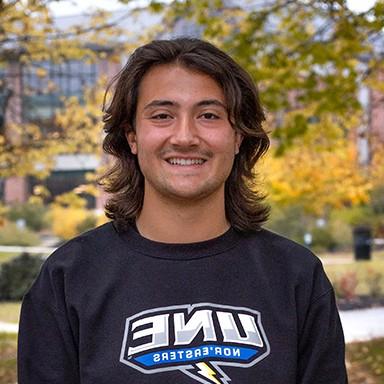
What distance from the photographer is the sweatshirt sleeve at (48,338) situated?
2160mm

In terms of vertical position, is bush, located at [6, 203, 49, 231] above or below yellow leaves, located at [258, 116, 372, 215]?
below

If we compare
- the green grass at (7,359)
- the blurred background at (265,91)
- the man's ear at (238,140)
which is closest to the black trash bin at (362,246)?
the blurred background at (265,91)

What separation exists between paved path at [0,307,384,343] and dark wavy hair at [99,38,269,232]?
26.1 feet

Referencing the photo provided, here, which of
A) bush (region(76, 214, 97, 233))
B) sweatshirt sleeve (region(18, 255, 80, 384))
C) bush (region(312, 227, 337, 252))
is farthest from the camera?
bush (region(76, 214, 97, 233))

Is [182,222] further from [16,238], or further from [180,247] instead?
[16,238]

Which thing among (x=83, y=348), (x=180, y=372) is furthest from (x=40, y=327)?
(x=180, y=372)

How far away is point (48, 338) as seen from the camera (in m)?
2.17

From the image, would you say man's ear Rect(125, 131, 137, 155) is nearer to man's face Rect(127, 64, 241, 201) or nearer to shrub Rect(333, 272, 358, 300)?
man's face Rect(127, 64, 241, 201)

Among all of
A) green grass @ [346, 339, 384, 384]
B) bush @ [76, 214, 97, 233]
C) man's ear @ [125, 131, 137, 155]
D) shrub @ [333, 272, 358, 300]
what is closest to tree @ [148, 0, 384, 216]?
green grass @ [346, 339, 384, 384]

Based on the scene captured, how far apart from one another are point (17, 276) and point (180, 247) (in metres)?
13.4

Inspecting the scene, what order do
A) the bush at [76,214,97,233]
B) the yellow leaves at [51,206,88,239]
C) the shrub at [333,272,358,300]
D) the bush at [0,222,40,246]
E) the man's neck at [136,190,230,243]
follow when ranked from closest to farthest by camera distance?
the man's neck at [136,190,230,243]
the shrub at [333,272,358,300]
the bush at [0,222,40,246]
the bush at [76,214,97,233]
the yellow leaves at [51,206,88,239]

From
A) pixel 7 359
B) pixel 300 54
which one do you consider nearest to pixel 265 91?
pixel 300 54

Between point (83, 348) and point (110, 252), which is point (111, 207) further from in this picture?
point (83, 348)

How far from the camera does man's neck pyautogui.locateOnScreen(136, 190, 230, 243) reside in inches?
89.1
